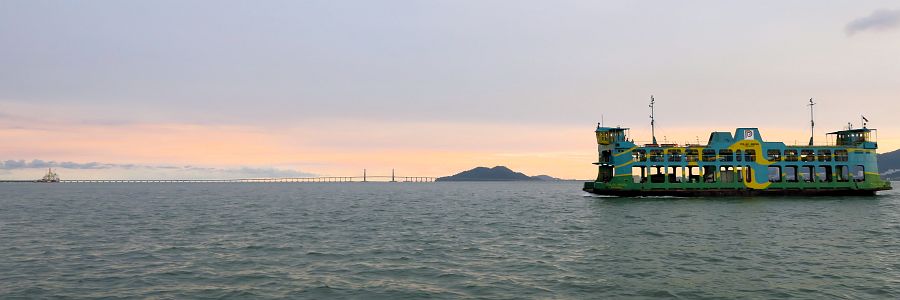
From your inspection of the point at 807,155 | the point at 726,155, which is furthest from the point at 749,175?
the point at 807,155

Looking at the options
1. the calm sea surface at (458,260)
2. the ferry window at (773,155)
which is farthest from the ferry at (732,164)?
the calm sea surface at (458,260)

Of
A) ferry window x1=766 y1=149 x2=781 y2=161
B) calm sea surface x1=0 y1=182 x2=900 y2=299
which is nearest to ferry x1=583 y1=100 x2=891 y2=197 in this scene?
ferry window x1=766 y1=149 x2=781 y2=161

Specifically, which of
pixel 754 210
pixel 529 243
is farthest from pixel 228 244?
pixel 754 210

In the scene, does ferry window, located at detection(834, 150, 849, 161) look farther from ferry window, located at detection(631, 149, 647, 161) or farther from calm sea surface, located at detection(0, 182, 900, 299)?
calm sea surface, located at detection(0, 182, 900, 299)

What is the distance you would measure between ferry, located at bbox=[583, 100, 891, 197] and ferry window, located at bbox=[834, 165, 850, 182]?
141mm

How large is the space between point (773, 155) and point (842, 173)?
1322 centimetres

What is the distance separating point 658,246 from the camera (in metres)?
29.6

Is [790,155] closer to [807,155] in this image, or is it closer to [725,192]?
[807,155]

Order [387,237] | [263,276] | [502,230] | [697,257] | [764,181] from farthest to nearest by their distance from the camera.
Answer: [764,181], [502,230], [387,237], [697,257], [263,276]

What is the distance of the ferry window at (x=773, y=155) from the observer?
82.0 meters

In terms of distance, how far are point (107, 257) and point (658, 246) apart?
2732 centimetres

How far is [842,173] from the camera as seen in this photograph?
8575 cm

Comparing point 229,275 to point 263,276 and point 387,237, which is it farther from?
point 387,237

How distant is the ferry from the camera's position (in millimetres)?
80250
